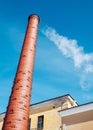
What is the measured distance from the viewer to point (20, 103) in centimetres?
948

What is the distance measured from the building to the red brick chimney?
4.19 meters

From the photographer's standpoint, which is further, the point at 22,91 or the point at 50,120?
the point at 50,120

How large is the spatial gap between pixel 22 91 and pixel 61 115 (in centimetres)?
517

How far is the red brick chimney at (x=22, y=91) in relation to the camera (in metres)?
8.87

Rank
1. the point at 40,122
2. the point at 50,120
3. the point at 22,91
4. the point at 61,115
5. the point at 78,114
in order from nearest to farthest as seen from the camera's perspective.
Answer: the point at 22,91
the point at 78,114
the point at 61,115
the point at 50,120
the point at 40,122

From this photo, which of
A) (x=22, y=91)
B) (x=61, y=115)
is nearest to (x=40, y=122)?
(x=61, y=115)

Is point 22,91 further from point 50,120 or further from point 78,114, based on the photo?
point 50,120

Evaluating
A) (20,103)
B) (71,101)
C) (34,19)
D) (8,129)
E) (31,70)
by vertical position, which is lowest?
(8,129)

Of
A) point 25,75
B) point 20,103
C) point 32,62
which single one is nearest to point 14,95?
point 20,103

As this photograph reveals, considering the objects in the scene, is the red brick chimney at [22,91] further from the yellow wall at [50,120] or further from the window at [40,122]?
the window at [40,122]

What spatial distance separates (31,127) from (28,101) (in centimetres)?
854

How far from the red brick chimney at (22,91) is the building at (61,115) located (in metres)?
4.19

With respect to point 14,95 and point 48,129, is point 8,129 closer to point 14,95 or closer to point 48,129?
point 14,95

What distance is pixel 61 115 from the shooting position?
47.3 ft
